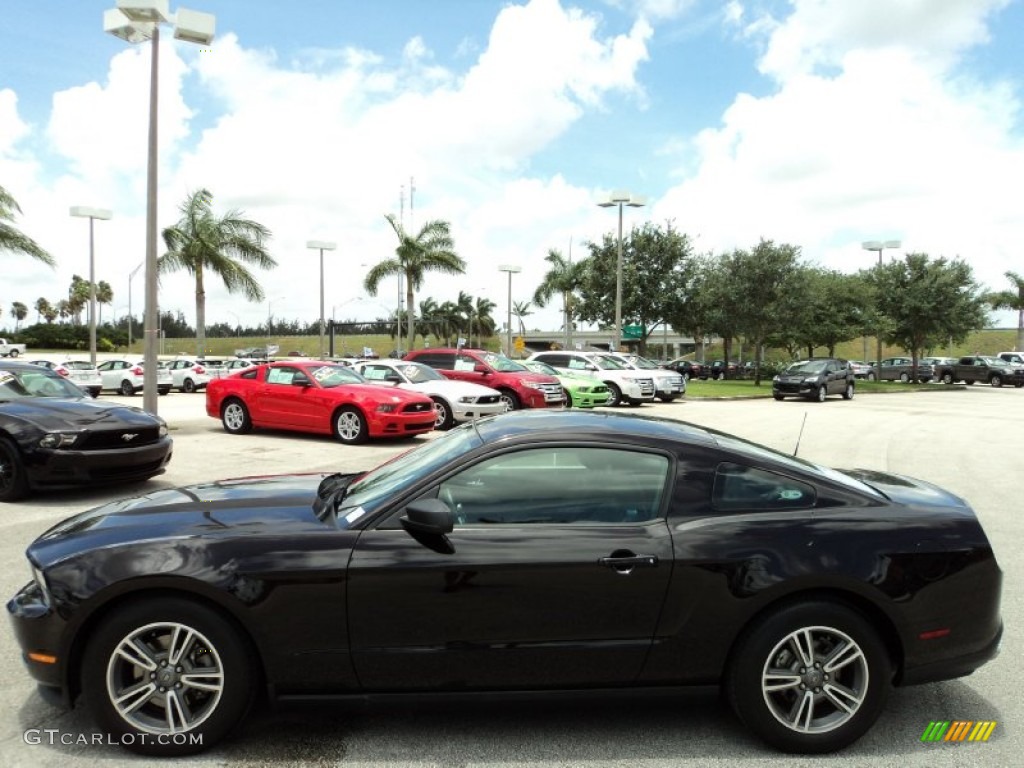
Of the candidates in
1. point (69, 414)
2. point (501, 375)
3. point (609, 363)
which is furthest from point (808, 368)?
point (69, 414)

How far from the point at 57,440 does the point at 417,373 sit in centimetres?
976

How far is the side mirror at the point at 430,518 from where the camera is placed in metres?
2.95

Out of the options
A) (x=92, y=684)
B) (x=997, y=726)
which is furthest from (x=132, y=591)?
(x=997, y=726)

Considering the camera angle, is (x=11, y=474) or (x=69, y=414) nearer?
(x=11, y=474)

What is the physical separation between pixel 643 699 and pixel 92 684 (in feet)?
7.29

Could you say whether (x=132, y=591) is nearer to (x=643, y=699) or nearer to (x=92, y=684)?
(x=92, y=684)

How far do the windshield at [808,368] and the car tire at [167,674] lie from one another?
93.9 ft

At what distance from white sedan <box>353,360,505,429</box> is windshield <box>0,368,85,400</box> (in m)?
6.48

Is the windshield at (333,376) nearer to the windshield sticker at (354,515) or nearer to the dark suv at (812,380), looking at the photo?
the windshield sticker at (354,515)

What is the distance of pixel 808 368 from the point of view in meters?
29.1

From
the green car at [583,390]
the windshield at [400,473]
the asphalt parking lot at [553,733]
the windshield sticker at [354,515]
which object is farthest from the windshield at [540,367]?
the windshield sticker at [354,515]

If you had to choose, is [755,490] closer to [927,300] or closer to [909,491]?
[909,491]

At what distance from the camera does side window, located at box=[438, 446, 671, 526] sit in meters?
3.20

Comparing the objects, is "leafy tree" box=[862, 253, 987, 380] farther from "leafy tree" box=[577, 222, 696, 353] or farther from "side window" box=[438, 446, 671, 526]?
"side window" box=[438, 446, 671, 526]
